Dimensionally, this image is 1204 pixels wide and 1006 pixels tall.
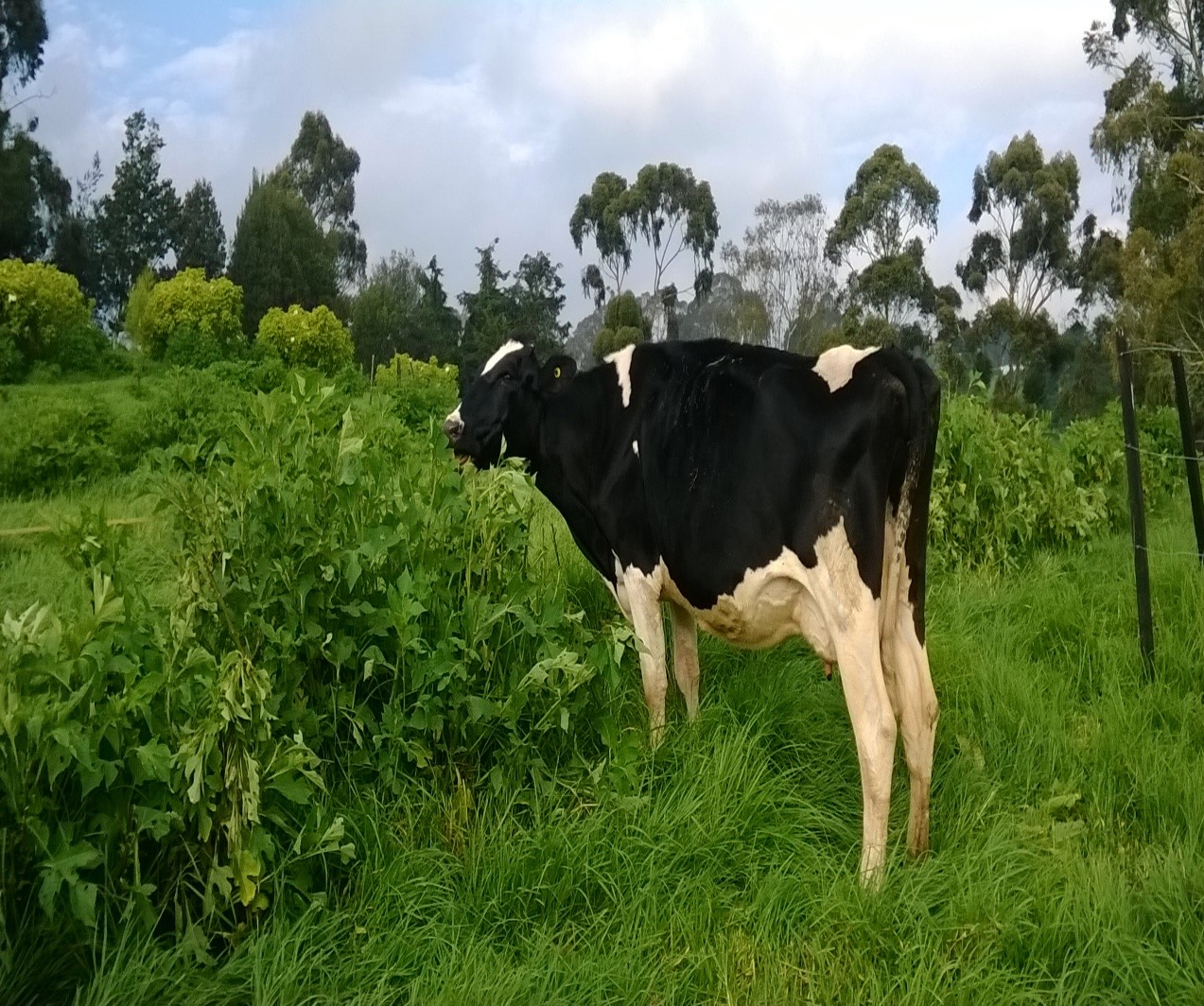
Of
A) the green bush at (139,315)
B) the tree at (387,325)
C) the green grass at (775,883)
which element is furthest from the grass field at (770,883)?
the tree at (387,325)

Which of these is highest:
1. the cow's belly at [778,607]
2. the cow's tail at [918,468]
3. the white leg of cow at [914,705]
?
the cow's tail at [918,468]

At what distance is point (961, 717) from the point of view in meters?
4.77

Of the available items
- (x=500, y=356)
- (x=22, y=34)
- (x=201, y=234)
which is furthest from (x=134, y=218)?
(x=500, y=356)

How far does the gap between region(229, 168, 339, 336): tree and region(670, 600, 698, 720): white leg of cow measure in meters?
20.4

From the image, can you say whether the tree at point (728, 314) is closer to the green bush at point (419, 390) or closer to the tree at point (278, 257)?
the green bush at point (419, 390)

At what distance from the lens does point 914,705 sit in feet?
12.7

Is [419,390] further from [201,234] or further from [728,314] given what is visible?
[201,234]

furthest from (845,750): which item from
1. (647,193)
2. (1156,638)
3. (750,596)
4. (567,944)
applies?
(647,193)

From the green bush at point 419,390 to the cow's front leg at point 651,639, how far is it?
7.63 meters

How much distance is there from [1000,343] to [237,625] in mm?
25370

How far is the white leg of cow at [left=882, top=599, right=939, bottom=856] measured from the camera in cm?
379

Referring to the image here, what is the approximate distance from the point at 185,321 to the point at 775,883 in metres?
18.2

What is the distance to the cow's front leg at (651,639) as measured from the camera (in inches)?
174

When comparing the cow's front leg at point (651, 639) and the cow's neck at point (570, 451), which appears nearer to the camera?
the cow's front leg at point (651, 639)
